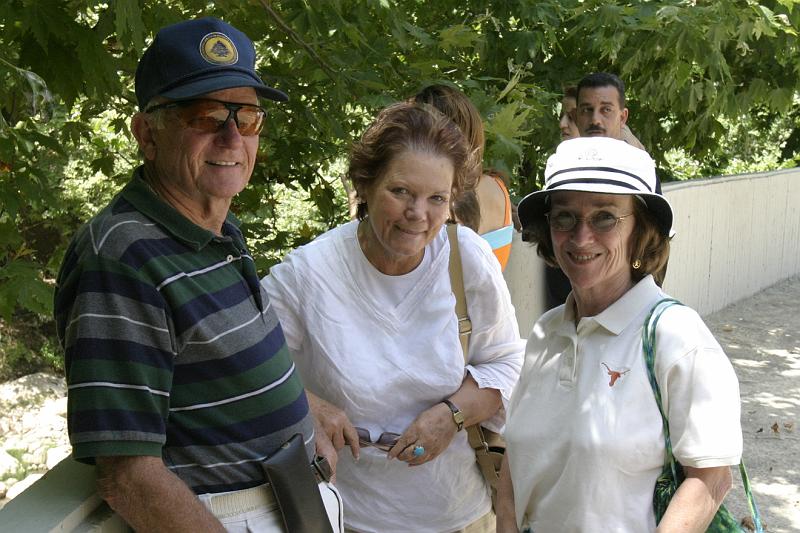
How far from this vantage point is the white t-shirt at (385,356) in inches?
95.7

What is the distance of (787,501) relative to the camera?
18.2 feet

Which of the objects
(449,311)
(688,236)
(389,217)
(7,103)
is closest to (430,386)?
(449,311)

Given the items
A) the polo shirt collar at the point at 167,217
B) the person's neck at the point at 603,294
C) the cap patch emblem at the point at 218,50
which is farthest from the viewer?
the person's neck at the point at 603,294

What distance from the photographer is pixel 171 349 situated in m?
1.68

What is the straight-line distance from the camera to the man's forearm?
5.47ft

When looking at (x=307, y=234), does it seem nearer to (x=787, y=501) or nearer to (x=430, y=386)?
(x=430, y=386)

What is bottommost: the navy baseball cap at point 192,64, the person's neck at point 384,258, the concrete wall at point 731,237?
the concrete wall at point 731,237

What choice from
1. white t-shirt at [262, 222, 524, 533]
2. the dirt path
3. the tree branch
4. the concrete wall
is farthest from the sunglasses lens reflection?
the concrete wall

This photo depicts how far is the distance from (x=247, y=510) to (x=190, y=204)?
0.60 meters

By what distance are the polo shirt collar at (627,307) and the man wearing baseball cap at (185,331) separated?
70cm

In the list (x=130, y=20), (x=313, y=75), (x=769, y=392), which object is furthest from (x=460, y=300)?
(x=769, y=392)

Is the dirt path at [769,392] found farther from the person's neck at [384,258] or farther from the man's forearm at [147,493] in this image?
the man's forearm at [147,493]

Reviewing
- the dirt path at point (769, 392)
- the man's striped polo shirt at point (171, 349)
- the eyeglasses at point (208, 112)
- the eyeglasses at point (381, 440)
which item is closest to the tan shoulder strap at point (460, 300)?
the eyeglasses at point (381, 440)

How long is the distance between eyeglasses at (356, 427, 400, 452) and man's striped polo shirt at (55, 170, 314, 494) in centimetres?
48
